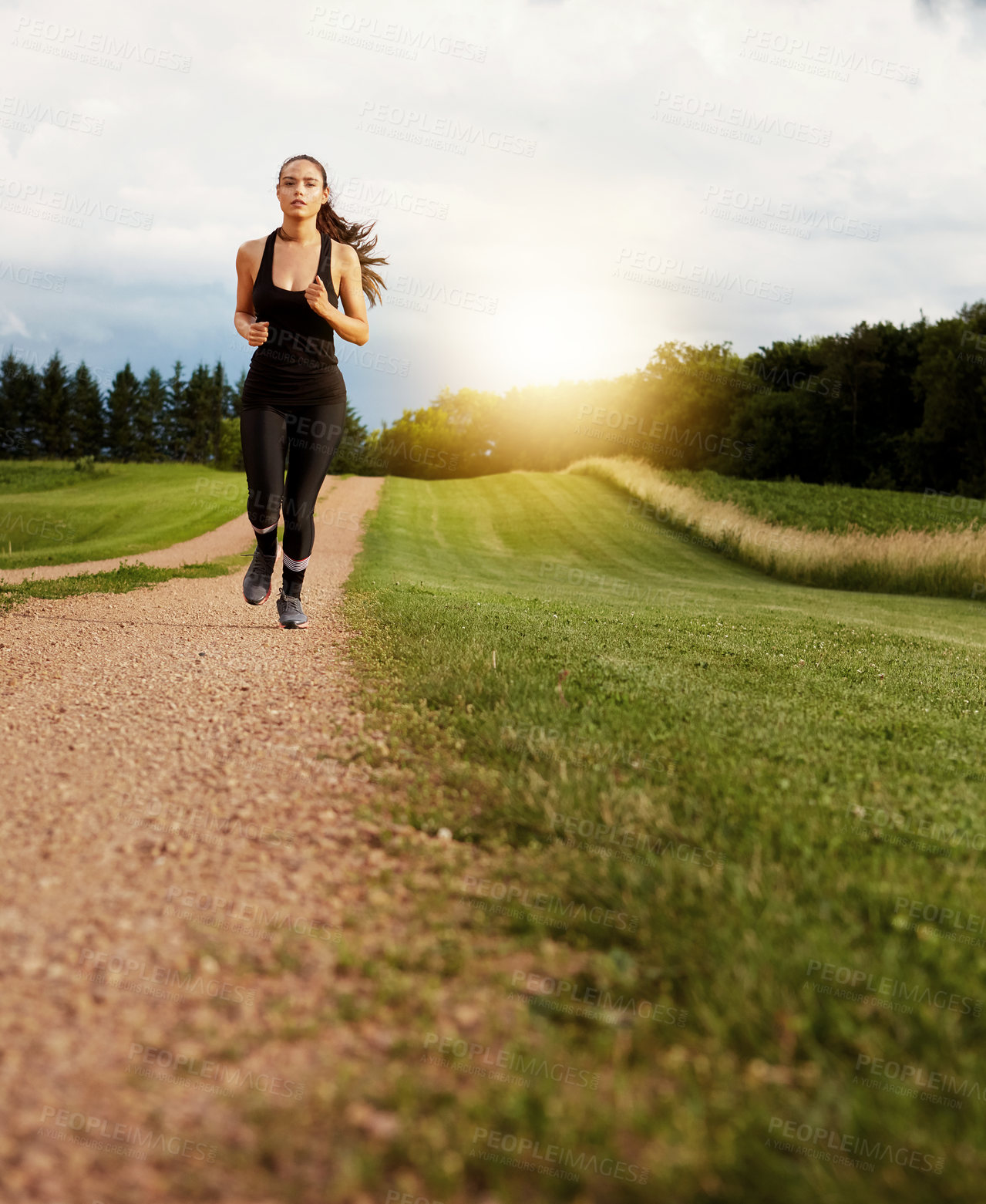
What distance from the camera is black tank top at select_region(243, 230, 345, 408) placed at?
19.5ft

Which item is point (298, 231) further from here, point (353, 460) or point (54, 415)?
point (54, 415)

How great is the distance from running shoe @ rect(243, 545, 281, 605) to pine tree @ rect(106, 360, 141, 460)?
88137 mm

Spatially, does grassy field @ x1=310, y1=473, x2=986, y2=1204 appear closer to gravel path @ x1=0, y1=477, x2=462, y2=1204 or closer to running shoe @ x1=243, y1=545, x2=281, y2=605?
gravel path @ x1=0, y1=477, x2=462, y2=1204

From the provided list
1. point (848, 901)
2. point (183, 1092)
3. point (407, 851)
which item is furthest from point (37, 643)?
point (848, 901)

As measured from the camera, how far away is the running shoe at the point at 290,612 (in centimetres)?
718

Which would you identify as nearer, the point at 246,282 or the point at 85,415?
the point at 246,282

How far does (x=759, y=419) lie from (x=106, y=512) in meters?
37.4

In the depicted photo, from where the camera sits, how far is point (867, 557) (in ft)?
72.8

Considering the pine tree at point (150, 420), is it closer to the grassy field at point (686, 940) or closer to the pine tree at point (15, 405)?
the pine tree at point (15, 405)

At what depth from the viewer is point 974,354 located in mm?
42844

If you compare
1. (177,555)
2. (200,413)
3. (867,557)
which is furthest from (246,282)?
(200,413)

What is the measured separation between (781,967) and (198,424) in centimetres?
9253

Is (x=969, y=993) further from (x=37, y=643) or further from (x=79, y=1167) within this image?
(x=37, y=643)

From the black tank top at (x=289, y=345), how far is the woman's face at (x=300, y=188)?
0.25 meters
